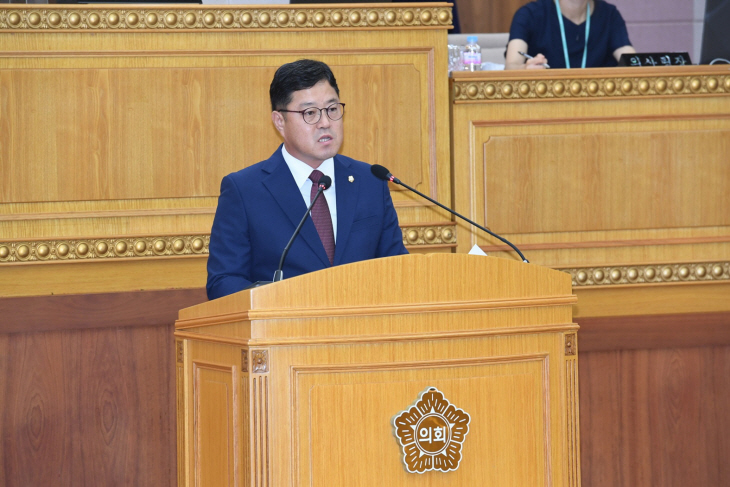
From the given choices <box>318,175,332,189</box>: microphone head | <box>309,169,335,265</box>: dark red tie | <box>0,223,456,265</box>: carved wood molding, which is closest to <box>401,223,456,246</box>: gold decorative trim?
<box>0,223,456,265</box>: carved wood molding

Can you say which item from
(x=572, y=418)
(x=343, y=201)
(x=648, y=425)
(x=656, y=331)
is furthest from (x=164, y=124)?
(x=648, y=425)

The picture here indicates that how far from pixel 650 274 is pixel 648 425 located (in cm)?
53

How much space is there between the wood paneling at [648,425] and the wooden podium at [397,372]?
139 cm

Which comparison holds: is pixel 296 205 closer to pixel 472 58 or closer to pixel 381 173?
pixel 381 173

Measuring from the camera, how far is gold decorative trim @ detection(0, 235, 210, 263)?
2.91m

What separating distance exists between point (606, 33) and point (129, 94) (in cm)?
195

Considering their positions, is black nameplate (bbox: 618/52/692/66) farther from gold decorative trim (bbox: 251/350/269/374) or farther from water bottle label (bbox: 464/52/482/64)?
gold decorative trim (bbox: 251/350/269/374)

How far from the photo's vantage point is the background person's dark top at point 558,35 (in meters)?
3.63

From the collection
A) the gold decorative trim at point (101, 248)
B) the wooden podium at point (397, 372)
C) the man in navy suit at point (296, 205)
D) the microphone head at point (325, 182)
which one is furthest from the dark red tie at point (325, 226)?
the gold decorative trim at point (101, 248)

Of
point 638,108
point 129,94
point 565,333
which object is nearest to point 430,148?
point 638,108

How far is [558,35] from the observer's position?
3641 mm

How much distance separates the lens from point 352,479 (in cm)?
167

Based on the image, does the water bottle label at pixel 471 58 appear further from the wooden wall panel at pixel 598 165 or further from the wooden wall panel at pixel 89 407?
the wooden wall panel at pixel 89 407

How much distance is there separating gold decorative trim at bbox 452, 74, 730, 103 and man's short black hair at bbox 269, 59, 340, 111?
958mm
